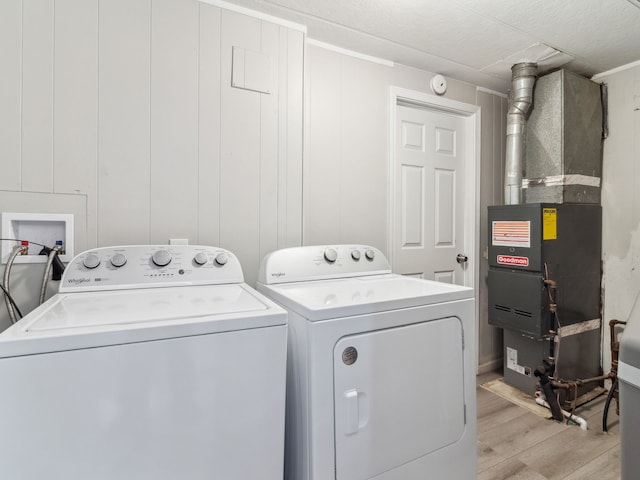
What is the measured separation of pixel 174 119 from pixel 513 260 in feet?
7.43

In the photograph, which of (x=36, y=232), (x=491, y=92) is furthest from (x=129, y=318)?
(x=491, y=92)

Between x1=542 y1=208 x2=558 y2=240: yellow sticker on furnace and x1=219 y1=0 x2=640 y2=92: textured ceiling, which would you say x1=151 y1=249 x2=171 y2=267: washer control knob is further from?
x1=542 y1=208 x2=558 y2=240: yellow sticker on furnace

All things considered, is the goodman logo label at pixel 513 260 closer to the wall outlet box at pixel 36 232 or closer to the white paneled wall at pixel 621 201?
the white paneled wall at pixel 621 201

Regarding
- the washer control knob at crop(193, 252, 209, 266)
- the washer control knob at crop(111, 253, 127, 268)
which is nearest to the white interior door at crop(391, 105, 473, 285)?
the washer control knob at crop(193, 252, 209, 266)

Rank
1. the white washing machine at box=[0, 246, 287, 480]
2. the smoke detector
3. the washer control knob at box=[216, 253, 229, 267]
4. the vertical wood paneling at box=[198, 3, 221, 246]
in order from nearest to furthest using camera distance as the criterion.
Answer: the white washing machine at box=[0, 246, 287, 480], the washer control knob at box=[216, 253, 229, 267], the vertical wood paneling at box=[198, 3, 221, 246], the smoke detector

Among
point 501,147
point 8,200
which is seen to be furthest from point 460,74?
point 8,200

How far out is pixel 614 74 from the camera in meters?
2.41

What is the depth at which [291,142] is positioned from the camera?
1821 mm

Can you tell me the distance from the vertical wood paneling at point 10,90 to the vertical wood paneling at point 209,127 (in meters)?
0.68

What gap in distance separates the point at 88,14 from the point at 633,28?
2.88 metres

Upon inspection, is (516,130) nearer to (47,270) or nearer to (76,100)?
(76,100)

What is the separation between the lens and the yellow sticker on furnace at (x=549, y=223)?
2.09m

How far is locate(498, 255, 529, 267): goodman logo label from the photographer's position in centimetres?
218

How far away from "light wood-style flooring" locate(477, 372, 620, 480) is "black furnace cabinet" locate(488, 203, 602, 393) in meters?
0.31
